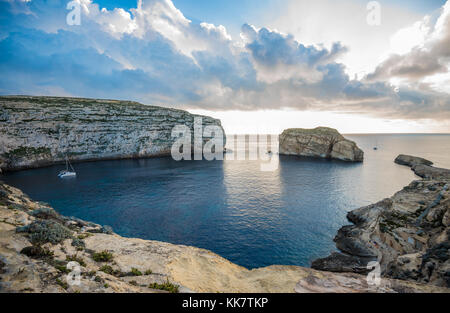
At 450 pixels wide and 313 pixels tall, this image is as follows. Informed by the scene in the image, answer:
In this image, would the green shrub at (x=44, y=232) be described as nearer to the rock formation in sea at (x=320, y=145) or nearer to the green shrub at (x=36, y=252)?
the green shrub at (x=36, y=252)

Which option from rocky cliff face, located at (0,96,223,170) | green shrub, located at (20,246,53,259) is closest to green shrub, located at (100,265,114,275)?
green shrub, located at (20,246,53,259)

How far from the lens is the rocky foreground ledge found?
865 cm

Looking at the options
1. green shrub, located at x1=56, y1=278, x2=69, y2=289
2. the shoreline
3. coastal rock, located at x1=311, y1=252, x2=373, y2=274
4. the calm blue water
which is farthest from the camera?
the calm blue water

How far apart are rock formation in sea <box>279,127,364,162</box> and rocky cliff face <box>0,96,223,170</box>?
216ft

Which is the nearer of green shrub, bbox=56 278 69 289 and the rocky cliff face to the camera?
green shrub, bbox=56 278 69 289

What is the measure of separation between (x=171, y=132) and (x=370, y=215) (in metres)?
100

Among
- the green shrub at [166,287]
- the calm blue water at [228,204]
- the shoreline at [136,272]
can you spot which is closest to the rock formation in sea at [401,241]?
the calm blue water at [228,204]

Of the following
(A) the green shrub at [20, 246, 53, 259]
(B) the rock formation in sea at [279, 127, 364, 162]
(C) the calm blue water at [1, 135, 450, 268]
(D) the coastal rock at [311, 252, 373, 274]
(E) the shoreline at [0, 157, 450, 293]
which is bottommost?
(D) the coastal rock at [311, 252, 373, 274]

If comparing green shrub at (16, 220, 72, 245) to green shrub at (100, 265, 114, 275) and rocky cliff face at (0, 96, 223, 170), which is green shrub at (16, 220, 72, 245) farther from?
rocky cliff face at (0, 96, 223, 170)

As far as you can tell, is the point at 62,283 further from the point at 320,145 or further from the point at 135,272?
the point at 320,145

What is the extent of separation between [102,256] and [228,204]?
1052 inches

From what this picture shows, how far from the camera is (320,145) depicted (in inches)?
Result: 3932

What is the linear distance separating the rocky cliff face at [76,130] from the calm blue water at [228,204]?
13784 millimetres
